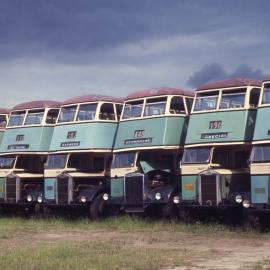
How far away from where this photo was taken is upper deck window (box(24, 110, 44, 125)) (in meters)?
29.3

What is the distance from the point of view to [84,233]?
21891 millimetres

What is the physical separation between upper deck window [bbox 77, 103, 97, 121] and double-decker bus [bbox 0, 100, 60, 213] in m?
2.50

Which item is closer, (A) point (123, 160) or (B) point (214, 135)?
(B) point (214, 135)

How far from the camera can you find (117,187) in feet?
81.9

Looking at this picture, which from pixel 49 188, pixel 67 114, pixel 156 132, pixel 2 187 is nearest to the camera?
pixel 156 132

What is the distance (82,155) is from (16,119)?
14.4ft

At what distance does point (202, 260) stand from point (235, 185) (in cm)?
735

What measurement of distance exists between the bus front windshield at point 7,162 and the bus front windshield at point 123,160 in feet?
19.5

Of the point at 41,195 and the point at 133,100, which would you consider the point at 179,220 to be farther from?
the point at 41,195

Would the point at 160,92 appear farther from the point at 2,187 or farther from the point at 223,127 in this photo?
the point at 2,187

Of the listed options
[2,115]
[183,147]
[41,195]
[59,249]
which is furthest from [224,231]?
[2,115]

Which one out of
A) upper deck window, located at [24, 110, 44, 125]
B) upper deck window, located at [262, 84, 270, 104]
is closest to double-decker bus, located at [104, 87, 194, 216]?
upper deck window, located at [262, 84, 270, 104]

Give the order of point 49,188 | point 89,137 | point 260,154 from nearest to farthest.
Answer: point 260,154, point 89,137, point 49,188

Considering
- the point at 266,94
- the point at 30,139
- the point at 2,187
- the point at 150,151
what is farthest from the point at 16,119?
the point at 266,94
